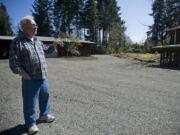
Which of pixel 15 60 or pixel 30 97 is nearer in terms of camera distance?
pixel 15 60

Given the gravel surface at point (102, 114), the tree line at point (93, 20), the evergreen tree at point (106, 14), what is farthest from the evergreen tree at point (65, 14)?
the gravel surface at point (102, 114)

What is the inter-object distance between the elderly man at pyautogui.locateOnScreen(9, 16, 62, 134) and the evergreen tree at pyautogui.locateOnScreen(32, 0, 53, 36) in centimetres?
5520

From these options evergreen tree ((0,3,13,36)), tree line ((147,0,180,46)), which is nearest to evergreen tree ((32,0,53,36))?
evergreen tree ((0,3,13,36))

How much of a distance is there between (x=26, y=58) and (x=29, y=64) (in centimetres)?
12

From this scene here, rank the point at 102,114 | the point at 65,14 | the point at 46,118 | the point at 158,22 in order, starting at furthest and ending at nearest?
the point at 158,22 < the point at 65,14 < the point at 102,114 < the point at 46,118

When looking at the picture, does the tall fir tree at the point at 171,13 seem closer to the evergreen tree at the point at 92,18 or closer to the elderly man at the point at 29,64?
the evergreen tree at the point at 92,18

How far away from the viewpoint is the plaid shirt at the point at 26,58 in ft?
14.8

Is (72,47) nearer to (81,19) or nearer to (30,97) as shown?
(81,19)

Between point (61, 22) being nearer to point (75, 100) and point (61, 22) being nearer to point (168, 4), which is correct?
point (168, 4)

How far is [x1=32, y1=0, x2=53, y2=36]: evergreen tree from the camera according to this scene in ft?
195

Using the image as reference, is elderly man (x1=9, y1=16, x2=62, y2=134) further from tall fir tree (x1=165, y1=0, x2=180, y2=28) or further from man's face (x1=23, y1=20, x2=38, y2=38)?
tall fir tree (x1=165, y1=0, x2=180, y2=28)

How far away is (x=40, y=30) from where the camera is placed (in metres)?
59.2

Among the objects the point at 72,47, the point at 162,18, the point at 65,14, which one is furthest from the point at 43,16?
the point at 162,18

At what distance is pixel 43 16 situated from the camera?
60625mm
